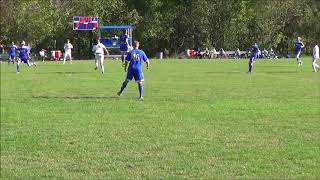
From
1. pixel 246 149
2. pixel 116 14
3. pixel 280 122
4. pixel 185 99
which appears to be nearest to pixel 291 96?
pixel 185 99

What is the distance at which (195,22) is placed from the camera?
228 feet

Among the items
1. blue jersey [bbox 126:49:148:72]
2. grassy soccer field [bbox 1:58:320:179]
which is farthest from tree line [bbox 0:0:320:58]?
grassy soccer field [bbox 1:58:320:179]

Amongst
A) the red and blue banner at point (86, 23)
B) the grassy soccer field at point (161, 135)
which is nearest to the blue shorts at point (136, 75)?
the grassy soccer field at point (161, 135)

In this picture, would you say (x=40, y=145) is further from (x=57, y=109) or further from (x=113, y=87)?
(x=113, y=87)

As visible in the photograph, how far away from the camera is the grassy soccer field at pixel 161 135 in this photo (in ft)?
28.0

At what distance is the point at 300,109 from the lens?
15070 millimetres

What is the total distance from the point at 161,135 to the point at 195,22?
194 ft

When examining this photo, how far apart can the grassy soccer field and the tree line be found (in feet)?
159

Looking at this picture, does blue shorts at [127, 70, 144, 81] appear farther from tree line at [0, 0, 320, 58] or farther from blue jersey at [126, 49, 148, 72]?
tree line at [0, 0, 320, 58]

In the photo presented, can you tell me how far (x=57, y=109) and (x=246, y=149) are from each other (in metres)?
6.93

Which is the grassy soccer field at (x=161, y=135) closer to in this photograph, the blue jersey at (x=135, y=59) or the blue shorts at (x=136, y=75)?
the blue shorts at (x=136, y=75)

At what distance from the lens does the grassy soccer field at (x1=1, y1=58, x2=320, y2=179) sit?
28.0ft

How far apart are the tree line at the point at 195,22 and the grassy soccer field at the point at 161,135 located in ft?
159

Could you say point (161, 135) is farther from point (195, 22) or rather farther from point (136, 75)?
point (195, 22)
